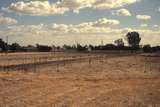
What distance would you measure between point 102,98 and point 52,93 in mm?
2911

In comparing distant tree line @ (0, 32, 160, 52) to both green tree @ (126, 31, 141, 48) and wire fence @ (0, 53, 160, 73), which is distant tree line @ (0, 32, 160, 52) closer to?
green tree @ (126, 31, 141, 48)

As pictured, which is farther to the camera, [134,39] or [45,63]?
[134,39]

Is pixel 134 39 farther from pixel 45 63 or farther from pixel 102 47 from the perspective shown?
pixel 45 63

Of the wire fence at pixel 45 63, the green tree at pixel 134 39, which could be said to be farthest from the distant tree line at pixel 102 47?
the wire fence at pixel 45 63

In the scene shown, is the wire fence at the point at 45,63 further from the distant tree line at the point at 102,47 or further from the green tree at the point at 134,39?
the green tree at the point at 134,39

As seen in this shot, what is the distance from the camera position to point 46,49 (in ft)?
414

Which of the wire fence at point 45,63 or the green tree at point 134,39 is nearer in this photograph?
the wire fence at point 45,63

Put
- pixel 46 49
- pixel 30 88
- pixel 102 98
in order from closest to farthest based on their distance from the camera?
pixel 102 98 < pixel 30 88 < pixel 46 49

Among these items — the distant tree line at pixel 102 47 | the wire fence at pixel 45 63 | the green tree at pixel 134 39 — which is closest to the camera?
Result: the wire fence at pixel 45 63

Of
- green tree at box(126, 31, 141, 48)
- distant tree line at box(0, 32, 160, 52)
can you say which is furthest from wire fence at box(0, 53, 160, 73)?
green tree at box(126, 31, 141, 48)

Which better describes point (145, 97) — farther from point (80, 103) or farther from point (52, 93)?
point (52, 93)

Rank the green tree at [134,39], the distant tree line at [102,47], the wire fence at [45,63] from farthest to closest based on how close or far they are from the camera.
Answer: the green tree at [134,39]
the distant tree line at [102,47]
the wire fence at [45,63]

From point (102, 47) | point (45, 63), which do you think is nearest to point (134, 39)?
point (102, 47)

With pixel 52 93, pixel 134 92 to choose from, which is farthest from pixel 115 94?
pixel 52 93
